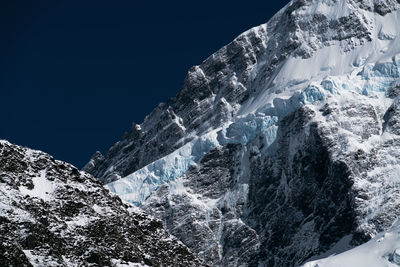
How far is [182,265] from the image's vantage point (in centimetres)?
12188

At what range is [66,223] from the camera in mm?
114625

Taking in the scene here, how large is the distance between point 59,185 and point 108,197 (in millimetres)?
6621

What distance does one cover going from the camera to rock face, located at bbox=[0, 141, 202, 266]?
10700 centimetres

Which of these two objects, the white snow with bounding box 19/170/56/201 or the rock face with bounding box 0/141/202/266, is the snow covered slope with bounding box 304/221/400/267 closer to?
the rock face with bounding box 0/141/202/266

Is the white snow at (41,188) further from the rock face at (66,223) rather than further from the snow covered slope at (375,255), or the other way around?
the snow covered slope at (375,255)

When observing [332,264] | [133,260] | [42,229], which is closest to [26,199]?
[42,229]

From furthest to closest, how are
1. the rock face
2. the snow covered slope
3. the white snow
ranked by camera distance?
the snow covered slope, the white snow, the rock face

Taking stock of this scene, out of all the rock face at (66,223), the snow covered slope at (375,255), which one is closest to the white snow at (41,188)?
the rock face at (66,223)

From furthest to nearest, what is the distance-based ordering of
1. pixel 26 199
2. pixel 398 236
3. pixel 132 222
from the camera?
pixel 398 236, pixel 132 222, pixel 26 199

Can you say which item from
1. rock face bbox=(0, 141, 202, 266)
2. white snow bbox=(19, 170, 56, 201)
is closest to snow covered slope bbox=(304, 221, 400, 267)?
rock face bbox=(0, 141, 202, 266)

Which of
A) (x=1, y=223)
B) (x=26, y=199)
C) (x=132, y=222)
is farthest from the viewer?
(x=132, y=222)

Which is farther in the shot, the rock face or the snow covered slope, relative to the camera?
the snow covered slope

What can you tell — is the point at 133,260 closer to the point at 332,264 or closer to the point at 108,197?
the point at 108,197

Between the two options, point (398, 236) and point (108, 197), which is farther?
point (398, 236)
